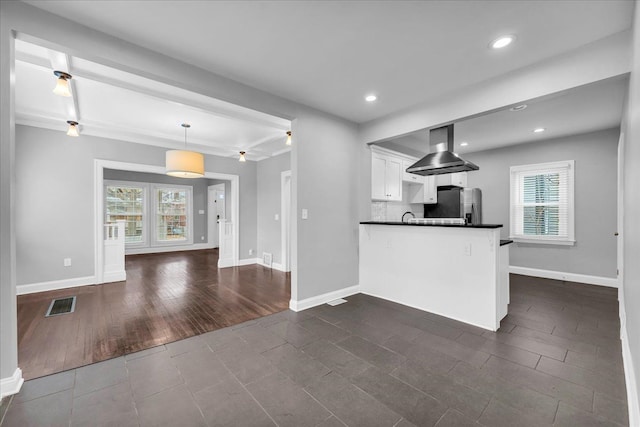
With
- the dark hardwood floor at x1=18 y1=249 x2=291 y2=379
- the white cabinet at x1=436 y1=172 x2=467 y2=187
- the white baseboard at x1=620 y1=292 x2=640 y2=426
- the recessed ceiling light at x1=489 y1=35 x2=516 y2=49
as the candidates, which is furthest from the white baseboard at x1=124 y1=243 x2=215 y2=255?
the white baseboard at x1=620 y1=292 x2=640 y2=426

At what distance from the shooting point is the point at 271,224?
248 inches

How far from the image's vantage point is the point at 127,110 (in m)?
3.83

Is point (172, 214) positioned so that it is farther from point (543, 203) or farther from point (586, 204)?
point (586, 204)

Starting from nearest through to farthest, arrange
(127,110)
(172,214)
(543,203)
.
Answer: (127,110) < (543,203) < (172,214)

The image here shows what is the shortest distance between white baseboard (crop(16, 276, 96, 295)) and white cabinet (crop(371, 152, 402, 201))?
502 centimetres

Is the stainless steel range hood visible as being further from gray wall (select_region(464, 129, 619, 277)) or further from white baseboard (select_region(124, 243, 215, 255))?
white baseboard (select_region(124, 243, 215, 255))

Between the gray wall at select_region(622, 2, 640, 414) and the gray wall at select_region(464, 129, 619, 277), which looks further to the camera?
the gray wall at select_region(464, 129, 619, 277)

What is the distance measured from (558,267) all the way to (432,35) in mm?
5097

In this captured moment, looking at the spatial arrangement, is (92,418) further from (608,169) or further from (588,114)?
(608,169)

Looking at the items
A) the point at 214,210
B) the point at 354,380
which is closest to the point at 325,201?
the point at 354,380

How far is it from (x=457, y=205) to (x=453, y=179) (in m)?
0.58

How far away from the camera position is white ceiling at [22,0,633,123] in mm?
1855

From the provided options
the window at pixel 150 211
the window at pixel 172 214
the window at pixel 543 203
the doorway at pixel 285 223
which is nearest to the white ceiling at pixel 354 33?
the doorway at pixel 285 223

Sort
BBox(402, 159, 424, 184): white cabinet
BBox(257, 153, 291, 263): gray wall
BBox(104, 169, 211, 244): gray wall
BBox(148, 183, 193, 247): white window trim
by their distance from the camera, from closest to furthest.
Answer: BBox(402, 159, 424, 184): white cabinet → BBox(257, 153, 291, 263): gray wall → BBox(148, 183, 193, 247): white window trim → BBox(104, 169, 211, 244): gray wall
